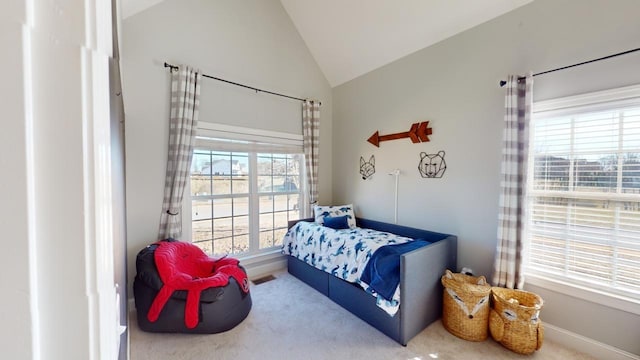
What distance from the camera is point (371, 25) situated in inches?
118

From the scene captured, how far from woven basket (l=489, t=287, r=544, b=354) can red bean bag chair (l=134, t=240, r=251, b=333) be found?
215cm

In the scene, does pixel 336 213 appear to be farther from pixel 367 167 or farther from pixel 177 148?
pixel 177 148

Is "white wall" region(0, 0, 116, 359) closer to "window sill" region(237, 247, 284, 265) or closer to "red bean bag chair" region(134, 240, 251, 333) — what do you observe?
"red bean bag chair" region(134, 240, 251, 333)

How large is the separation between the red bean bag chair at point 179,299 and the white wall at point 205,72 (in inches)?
22.9

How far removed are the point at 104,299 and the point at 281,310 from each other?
97.8 inches

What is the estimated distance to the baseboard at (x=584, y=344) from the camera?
1791 millimetres

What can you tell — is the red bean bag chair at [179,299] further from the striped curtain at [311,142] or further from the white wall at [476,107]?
the white wall at [476,107]

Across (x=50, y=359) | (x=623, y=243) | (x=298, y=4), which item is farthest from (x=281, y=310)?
(x=298, y=4)

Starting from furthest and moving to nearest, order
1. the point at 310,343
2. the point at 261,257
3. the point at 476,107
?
1. the point at 261,257
2. the point at 476,107
3. the point at 310,343

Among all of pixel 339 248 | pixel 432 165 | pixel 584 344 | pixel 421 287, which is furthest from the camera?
pixel 432 165

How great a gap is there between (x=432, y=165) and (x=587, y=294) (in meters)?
1.58

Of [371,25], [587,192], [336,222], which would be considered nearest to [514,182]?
[587,192]

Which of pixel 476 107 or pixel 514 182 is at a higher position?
pixel 476 107

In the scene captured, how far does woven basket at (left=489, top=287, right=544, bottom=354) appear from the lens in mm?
1888
